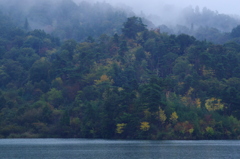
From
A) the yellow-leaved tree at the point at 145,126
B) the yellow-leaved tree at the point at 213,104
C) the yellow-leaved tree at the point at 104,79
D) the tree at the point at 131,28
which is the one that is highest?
the tree at the point at 131,28

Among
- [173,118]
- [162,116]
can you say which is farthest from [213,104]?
[162,116]

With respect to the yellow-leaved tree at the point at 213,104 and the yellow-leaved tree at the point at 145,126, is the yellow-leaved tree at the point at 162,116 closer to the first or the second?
the yellow-leaved tree at the point at 145,126

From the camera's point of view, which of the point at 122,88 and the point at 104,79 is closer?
the point at 122,88

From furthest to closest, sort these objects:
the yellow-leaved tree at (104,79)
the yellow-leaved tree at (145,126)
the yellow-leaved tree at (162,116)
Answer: the yellow-leaved tree at (104,79), the yellow-leaved tree at (162,116), the yellow-leaved tree at (145,126)

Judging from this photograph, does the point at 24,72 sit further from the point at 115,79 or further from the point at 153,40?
the point at 153,40

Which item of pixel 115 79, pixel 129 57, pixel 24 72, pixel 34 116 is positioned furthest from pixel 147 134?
pixel 24 72

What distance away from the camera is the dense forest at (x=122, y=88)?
78250 millimetres

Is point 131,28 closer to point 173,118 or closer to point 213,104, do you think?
point 213,104

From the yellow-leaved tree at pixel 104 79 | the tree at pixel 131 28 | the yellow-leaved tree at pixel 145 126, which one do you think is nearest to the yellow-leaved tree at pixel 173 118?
the yellow-leaved tree at pixel 145 126

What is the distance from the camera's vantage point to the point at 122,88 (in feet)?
301

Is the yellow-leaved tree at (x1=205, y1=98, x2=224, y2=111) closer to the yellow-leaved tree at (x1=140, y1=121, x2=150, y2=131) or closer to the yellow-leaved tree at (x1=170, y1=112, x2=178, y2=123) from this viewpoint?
the yellow-leaved tree at (x1=170, y1=112, x2=178, y2=123)

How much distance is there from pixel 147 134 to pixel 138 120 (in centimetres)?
311

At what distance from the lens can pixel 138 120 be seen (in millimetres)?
77188

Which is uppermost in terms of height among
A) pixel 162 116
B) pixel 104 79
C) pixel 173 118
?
pixel 104 79
